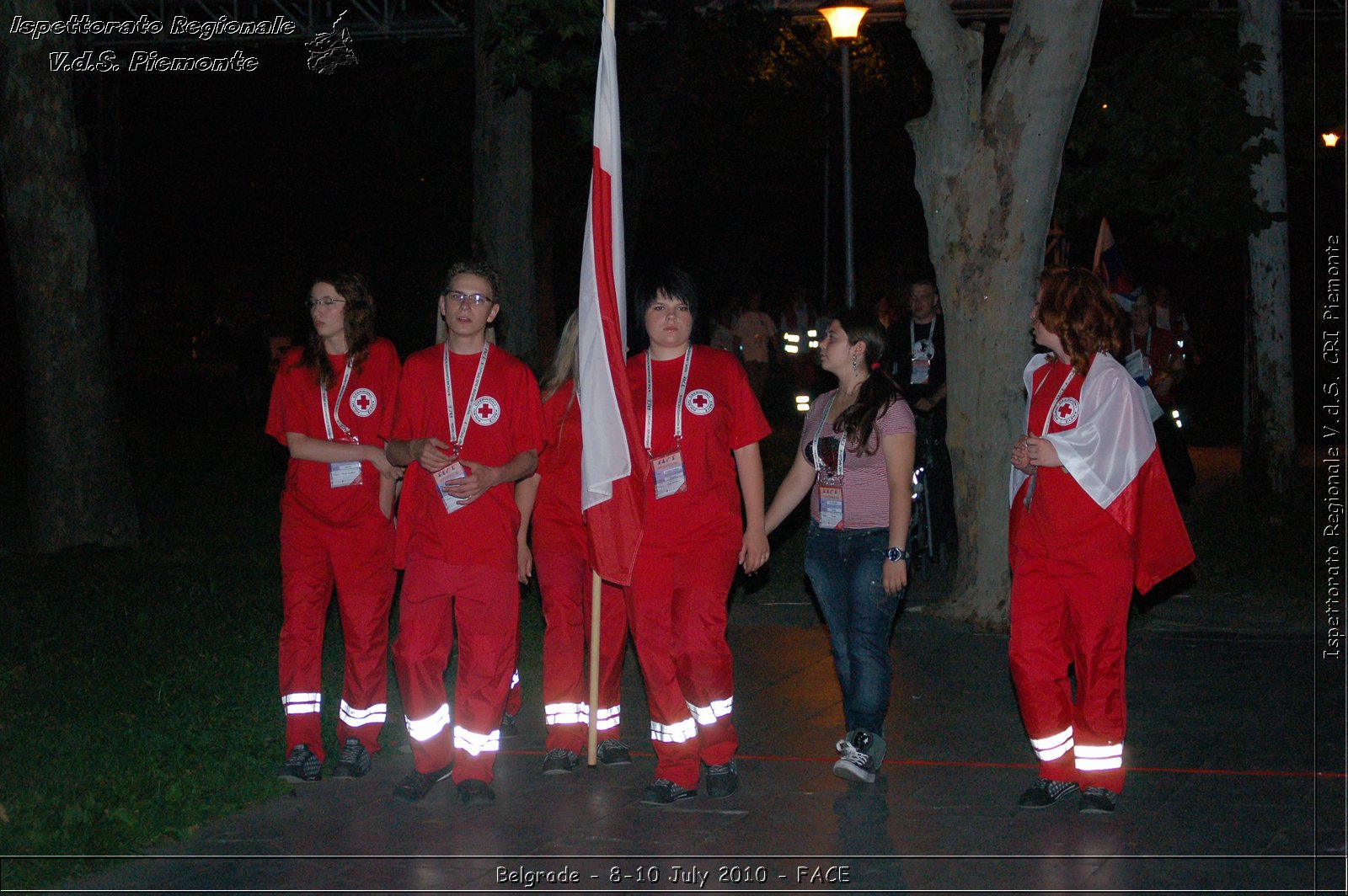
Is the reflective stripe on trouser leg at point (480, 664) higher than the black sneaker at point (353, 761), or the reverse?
the reflective stripe on trouser leg at point (480, 664)

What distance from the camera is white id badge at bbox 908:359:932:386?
458 inches

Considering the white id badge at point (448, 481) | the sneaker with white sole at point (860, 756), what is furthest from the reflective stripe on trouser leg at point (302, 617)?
the sneaker with white sole at point (860, 756)

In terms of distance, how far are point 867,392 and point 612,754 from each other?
6.33 feet

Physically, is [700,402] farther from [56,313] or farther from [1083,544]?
[56,313]

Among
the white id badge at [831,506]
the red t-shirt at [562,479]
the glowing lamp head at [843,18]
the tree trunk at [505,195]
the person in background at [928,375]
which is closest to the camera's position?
the white id badge at [831,506]

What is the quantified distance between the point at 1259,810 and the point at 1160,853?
691 millimetres

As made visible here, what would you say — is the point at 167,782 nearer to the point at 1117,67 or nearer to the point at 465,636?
the point at 465,636

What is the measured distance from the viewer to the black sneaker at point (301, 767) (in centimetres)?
641

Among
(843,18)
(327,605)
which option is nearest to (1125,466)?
(327,605)

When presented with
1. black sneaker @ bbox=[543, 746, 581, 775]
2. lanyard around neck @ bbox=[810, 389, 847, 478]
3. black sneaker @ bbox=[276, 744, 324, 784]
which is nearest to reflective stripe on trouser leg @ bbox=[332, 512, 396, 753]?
black sneaker @ bbox=[276, 744, 324, 784]

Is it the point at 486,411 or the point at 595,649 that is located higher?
the point at 486,411

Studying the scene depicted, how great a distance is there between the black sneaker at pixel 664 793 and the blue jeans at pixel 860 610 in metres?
0.80

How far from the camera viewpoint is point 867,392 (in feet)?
20.9

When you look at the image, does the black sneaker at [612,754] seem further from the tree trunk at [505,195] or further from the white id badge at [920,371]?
the tree trunk at [505,195]
